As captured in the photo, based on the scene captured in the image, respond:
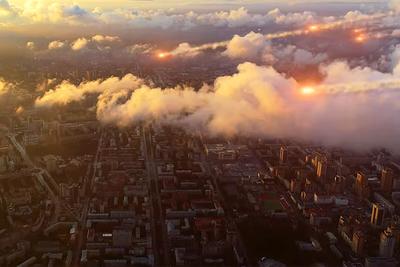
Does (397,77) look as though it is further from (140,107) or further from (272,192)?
(140,107)

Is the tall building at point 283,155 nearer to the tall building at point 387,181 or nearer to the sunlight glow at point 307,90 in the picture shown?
the tall building at point 387,181

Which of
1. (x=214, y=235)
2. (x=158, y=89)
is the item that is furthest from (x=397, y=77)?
(x=214, y=235)

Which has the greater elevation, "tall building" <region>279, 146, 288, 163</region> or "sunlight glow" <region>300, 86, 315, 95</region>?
"sunlight glow" <region>300, 86, 315, 95</region>

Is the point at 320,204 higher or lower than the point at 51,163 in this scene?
lower

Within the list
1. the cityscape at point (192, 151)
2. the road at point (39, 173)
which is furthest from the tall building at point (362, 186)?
the road at point (39, 173)

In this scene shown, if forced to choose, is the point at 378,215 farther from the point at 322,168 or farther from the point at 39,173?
the point at 39,173

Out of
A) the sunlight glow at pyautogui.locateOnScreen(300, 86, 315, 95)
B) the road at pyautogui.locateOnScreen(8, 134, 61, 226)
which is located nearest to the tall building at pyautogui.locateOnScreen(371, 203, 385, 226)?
the road at pyautogui.locateOnScreen(8, 134, 61, 226)

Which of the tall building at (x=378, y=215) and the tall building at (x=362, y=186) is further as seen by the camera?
the tall building at (x=362, y=186)

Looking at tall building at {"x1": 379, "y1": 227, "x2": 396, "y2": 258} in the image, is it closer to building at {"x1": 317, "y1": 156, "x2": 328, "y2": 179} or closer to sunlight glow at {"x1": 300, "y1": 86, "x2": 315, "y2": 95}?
building at {"x1": 317, "y1": 156, "x2": 328, "y2": 179}
